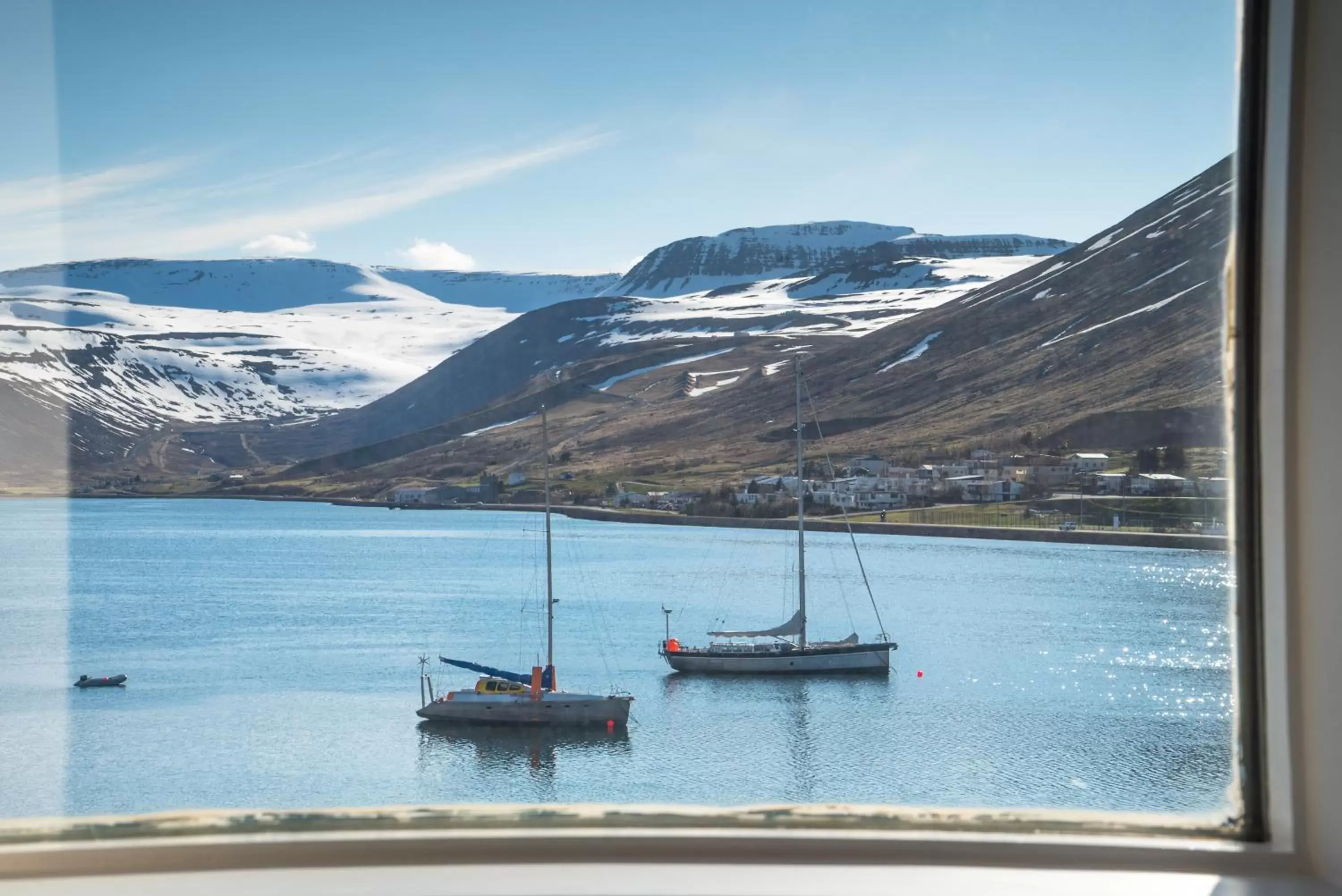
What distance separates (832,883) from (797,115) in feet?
5.52

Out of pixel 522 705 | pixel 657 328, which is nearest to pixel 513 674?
pixel 522 705

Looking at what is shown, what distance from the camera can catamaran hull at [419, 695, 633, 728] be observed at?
1074cm

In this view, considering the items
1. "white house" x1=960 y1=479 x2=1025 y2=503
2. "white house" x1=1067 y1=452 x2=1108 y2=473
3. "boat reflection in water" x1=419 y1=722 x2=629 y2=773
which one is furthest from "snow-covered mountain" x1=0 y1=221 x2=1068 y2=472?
"white house" x1=960 y1=479 x2=1025 y2=503

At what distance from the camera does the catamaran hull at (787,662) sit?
14648 mm

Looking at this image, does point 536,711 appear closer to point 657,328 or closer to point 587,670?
point 587,670

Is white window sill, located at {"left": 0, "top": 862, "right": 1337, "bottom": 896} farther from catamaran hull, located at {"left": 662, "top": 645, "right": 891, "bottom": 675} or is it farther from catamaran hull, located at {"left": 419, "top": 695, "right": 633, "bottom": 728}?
catamaran hull, located at {"left": 662, "top": 645, "right": 891, "bottom": 675}

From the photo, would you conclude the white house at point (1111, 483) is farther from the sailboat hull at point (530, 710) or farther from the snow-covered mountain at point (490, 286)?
the snow-covered mountain at point (490, 286)

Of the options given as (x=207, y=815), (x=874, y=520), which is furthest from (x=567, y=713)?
(x=874, y=520)

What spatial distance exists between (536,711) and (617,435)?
1942cm

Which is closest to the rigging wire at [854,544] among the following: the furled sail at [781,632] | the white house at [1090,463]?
the furled sail at [781,632]

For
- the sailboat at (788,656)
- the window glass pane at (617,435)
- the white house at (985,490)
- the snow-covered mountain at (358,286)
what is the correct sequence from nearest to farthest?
the window glass pane at (617,435) → the sailboat at (788,656) → the white house at (985,490) → the snow-covered mountain at (358,286)

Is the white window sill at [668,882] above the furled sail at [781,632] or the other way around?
above

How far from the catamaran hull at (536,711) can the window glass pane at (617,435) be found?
5 centimetres

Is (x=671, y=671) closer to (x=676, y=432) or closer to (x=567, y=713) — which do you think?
(x=567, y=713)
